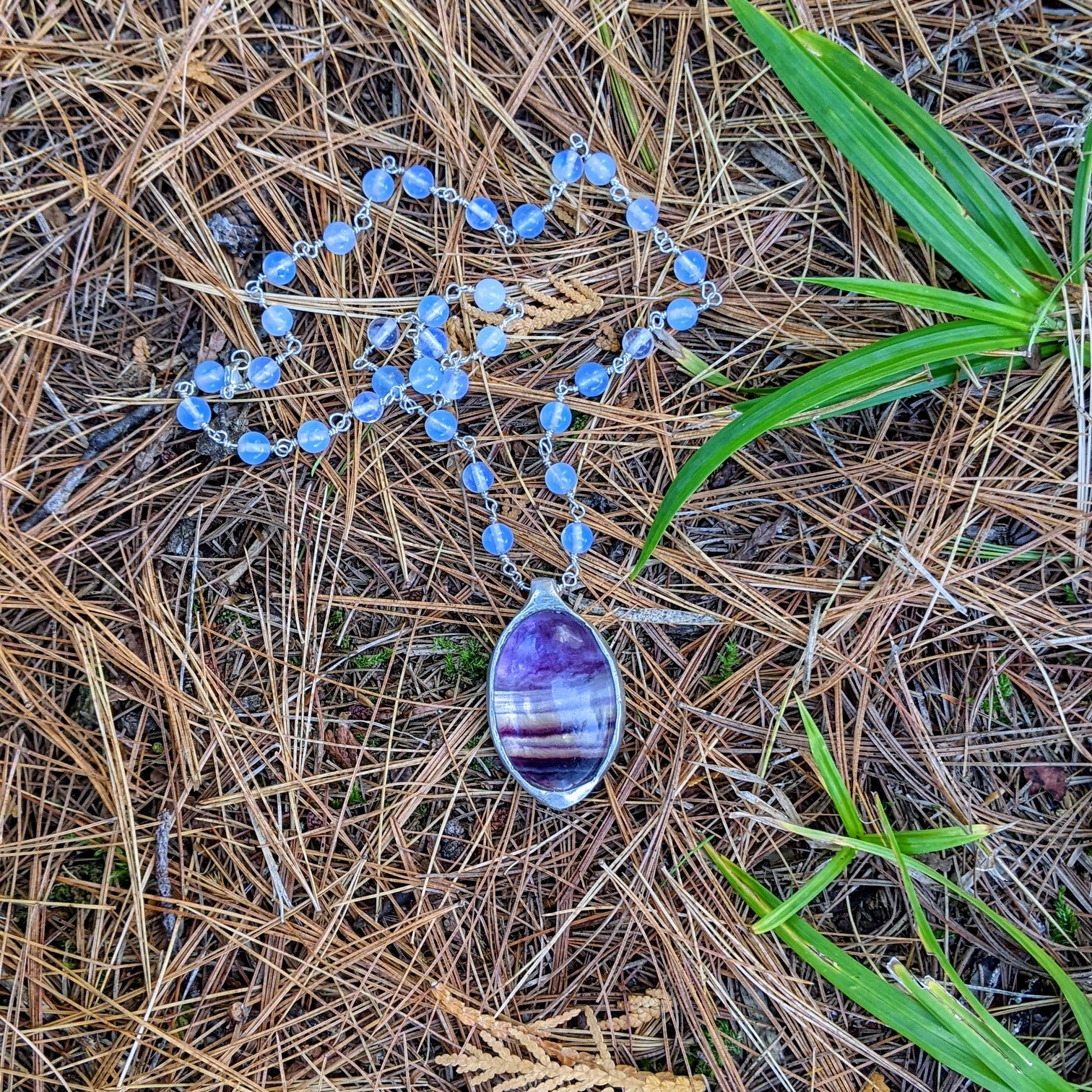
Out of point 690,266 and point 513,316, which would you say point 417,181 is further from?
point 690,266

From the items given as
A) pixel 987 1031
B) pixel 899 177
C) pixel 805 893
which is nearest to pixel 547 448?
pixel 899 177

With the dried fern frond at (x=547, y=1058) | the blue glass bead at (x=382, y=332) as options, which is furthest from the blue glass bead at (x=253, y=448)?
the dried fern frond at (x=547, y=1058)

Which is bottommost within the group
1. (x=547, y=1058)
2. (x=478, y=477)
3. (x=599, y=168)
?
(x=547, y=1058)

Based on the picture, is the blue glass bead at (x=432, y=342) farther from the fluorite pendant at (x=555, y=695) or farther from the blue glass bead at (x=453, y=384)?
the fluorite pendant at (x=555, y=695)

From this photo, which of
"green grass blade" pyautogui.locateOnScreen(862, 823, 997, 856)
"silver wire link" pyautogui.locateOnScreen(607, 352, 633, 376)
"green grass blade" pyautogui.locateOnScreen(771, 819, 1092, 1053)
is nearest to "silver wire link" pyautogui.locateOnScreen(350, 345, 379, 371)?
"silver wire link" pyautogui.locateOnScreen(607, 352, 633, 376)

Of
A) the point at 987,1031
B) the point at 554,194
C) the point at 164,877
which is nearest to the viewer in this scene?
the point at 987,1031

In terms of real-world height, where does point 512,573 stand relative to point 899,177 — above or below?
below

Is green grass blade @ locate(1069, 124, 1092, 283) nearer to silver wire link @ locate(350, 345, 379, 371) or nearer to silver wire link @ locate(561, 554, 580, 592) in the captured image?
silver wire link @ locate(561, 554, 580, 592)
